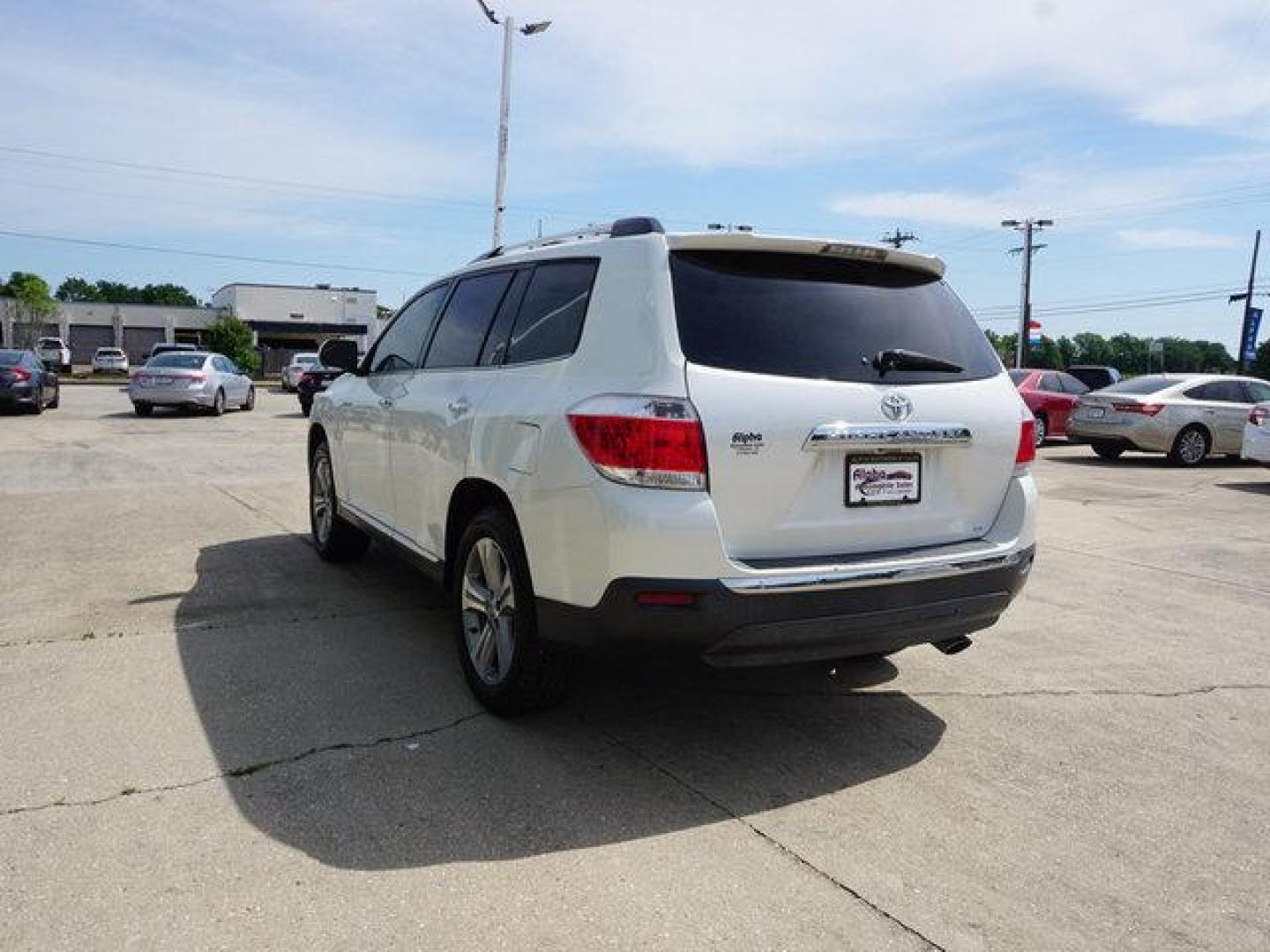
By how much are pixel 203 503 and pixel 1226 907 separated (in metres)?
8.68

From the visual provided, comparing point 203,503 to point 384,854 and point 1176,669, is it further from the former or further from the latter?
point 1176,669

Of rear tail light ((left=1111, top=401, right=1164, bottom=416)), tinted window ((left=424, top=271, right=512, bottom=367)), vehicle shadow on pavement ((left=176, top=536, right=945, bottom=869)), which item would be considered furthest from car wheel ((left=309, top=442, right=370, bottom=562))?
rear tail light ((left=1111, top=401, right=1164, bottom=416))

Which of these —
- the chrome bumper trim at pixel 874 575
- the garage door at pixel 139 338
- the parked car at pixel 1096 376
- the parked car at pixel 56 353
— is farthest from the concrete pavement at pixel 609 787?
the garage door at pixel 139 338

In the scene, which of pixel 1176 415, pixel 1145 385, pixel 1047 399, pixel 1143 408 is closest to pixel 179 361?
pixel 1047 399

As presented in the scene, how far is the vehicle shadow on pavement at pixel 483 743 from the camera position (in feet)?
9.83

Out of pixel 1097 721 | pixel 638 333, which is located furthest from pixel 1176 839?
pixel 638 333

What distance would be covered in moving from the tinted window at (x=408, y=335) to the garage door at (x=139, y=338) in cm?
8760

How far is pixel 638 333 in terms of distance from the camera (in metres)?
3.25

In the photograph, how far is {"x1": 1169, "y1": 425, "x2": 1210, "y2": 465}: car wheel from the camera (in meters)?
15.6

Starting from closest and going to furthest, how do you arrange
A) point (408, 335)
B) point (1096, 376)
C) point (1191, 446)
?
point (408, 335) < point (1191, 446) < point (1096, 376)

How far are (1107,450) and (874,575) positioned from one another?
50.1 ft

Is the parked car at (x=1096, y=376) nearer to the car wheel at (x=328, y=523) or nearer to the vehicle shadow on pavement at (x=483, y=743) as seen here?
the car wheel at (x=328, y=523)

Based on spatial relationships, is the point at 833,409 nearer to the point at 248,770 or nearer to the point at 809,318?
the point at 809,318

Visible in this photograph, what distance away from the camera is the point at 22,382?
788 inches
